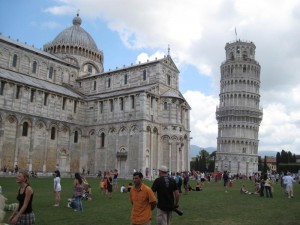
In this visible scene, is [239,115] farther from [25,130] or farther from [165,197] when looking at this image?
[165,197]

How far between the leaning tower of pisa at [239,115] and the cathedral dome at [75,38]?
36.3 meters

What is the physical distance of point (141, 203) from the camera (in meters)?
7.23

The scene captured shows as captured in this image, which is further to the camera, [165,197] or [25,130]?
[25,130]

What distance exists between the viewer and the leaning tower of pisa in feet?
262

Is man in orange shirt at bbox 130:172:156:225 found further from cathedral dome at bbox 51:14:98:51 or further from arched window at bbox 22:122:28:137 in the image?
cathedral dome at bbox 51:14:98:51

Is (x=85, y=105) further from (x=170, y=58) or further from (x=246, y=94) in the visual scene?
(x=246, y=94)

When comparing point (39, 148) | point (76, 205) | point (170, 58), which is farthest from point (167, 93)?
point (76, 205)

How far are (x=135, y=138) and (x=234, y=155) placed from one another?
1652 inches

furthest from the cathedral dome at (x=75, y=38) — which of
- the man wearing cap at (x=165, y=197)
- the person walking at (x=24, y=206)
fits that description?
the person walking at (x=24, y=206)

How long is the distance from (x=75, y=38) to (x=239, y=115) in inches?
1662

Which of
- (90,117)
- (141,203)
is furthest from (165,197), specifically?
(90,117)

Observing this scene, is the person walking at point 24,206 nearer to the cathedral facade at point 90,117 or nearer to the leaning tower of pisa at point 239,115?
the cathedral facade at point 90,117

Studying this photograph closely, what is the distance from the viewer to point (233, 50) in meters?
86.8

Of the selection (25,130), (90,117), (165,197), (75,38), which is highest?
(75,38)
